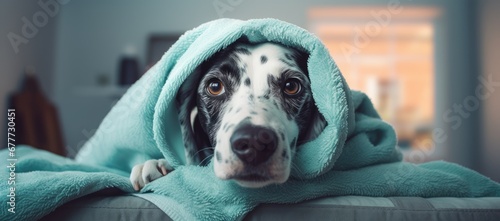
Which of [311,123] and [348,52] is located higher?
[348,52]

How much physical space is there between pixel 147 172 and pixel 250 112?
33 cm

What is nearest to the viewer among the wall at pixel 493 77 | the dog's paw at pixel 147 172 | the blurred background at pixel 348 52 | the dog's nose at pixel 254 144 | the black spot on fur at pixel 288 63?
the dog's nose at pixel 254 144

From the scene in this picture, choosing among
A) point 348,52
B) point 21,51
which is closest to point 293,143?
point 21,51

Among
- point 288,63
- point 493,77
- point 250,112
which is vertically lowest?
point 493,77

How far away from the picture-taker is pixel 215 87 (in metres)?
1.13

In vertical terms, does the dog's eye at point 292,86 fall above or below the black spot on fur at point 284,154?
above

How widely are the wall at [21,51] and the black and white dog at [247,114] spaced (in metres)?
2.79

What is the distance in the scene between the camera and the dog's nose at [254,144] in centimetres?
83

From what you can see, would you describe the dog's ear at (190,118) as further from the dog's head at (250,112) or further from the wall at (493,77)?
the wall at (493,77)

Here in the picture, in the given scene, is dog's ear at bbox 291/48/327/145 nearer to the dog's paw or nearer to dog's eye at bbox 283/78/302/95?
dog's eye at bbox 283/78/302/95

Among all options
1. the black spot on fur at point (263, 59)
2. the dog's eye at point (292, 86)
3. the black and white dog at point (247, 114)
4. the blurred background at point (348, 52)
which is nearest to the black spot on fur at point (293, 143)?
the black and white dog at point (247, 114)

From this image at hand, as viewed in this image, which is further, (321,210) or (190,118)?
(190,118)

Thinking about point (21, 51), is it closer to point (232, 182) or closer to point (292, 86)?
point (292, 86)

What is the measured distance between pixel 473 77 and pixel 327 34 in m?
1.80
